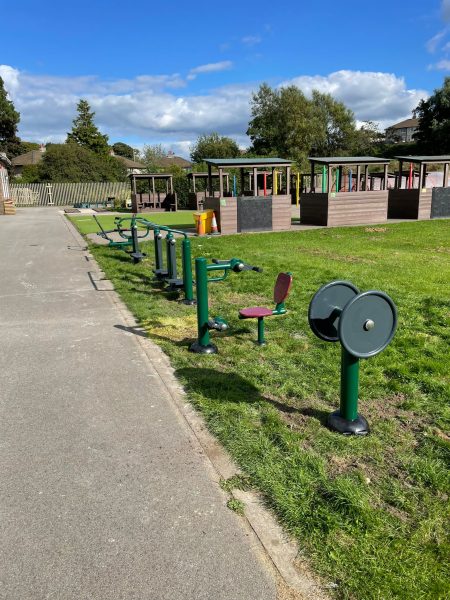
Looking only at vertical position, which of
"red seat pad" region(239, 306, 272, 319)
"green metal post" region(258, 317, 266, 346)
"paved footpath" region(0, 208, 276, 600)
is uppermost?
"red seat pad" region(239, 306, 272, 319)

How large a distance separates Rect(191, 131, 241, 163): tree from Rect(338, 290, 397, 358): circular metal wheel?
66.6 m

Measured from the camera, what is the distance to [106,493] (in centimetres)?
269

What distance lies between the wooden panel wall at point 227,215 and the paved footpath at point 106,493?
11257mm

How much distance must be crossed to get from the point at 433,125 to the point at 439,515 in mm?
61871

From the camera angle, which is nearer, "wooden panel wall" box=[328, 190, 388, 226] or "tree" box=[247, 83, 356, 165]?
"wooden panel wall" box=[328, 190, 388, 226]

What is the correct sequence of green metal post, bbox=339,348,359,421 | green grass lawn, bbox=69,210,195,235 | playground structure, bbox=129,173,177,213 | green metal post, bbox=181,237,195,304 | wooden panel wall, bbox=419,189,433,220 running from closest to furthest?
1. green metal post, bbox=339,348,359,421
2. green metal post, bbox=181,237,195,304
3. wooden panel wall, bbox=419,189,433,220
4. green grass lawn, bbox=69,210,195,235
5. playground structure, bbox=129,173,177,213

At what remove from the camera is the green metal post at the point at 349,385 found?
312 centimetres

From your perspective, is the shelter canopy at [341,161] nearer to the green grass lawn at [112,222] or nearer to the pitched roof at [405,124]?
the green grass lawn at [112,222]

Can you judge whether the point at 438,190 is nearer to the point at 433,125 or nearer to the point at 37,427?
the point at 37,427

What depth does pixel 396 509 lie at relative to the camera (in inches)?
97.1

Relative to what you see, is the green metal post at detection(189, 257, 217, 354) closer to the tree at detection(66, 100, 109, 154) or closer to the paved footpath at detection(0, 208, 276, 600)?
the paved footpath at detection(0, 208, 276, 600)

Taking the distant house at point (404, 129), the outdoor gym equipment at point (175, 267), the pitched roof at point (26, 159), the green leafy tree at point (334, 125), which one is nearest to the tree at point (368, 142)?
the green leafy tree at point (334, 125)

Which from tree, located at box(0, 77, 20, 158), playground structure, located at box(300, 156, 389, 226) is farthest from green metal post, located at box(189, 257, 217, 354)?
tree, located at box(0, 77, 20, 158)

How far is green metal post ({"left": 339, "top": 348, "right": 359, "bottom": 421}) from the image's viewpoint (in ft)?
10.2
